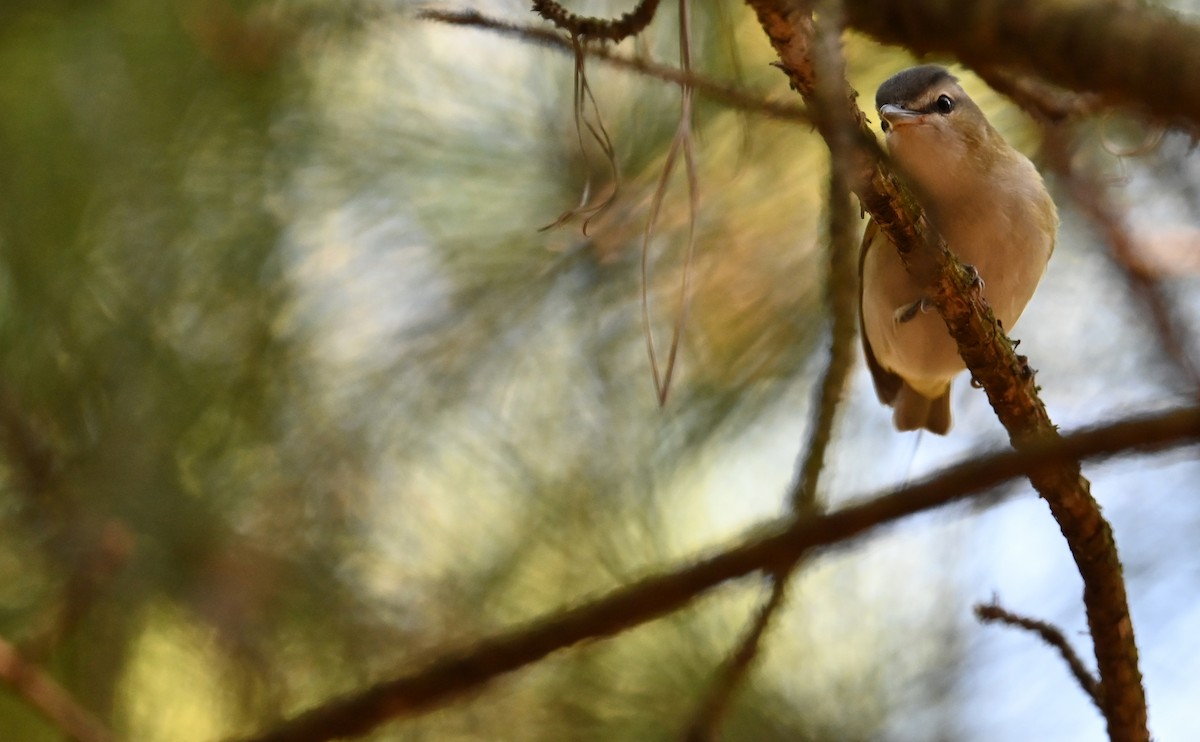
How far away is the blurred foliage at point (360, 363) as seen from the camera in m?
2.07

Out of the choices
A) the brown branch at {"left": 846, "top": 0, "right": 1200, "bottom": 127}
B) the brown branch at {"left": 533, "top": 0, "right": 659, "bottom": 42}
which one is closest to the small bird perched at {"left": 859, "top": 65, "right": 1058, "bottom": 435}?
the brown branch at {"left": 533, "top": 0, "right": 659, "bottom": 42}

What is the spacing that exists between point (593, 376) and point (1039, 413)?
3.25 feet

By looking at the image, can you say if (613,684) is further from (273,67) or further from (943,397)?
(273,67)

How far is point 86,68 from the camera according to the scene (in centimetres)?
210

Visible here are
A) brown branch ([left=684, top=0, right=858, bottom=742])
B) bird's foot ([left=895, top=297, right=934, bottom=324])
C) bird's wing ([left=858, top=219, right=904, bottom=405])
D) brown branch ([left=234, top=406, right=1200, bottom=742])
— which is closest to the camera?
brown branch ([left=234, top=406, right=1200, bottom=742])

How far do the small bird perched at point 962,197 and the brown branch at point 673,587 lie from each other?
1389mm

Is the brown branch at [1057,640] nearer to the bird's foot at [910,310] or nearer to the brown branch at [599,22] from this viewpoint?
the bird's foot at [910,310]

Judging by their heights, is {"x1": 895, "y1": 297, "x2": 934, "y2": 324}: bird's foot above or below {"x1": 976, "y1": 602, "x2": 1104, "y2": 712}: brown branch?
below

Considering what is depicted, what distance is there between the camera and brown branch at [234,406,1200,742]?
63cm

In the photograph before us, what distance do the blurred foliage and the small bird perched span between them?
0.57ft

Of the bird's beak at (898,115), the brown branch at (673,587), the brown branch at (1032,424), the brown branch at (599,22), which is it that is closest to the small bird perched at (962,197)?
the bird's beak at (898,115)

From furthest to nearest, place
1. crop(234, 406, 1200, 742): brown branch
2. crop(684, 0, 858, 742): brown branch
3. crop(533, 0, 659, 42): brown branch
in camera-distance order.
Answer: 1. crop(684, 0, 858, 742): brown branch
2. crop(533, 0, 659, 42): brown branch
3. crop(234, 406, 1200, 742): brown branch

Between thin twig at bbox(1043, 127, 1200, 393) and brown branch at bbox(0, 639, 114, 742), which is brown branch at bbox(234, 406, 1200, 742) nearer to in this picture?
brown branch at bbox(0, 639, 114, 742)

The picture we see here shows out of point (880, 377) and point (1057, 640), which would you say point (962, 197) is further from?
point (1057, 640)
